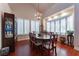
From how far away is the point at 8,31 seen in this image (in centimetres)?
282

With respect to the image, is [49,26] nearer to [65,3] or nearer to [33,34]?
[33,34]

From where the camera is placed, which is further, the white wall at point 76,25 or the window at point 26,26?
the window at point 26,26

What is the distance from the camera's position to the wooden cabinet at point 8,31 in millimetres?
2709

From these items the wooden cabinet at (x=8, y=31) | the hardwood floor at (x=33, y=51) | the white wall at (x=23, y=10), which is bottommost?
the hardwood floor at (x=33, y=51)

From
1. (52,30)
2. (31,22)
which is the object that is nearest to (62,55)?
(52,30)

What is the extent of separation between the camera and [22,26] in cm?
271

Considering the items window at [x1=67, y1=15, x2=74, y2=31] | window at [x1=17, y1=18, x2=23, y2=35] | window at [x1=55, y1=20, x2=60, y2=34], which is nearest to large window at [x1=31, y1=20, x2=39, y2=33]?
window at [x1=17, y1=18, x2=23, y2=35]

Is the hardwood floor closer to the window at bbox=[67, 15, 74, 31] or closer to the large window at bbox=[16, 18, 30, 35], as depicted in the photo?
the large window at bbox=[16, 18, 30, 35]

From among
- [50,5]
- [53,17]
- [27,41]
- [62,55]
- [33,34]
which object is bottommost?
[62,55]

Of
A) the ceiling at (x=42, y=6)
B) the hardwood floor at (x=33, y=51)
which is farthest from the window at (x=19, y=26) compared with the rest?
the ceiling at (x=42, y=6)

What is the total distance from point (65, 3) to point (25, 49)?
1.40m

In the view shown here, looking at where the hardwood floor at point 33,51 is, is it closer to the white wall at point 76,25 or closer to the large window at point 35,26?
the white wall at point 76,25

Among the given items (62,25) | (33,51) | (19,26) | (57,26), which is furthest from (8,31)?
(62,25)

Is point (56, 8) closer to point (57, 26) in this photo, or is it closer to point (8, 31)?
point (57, 26)
